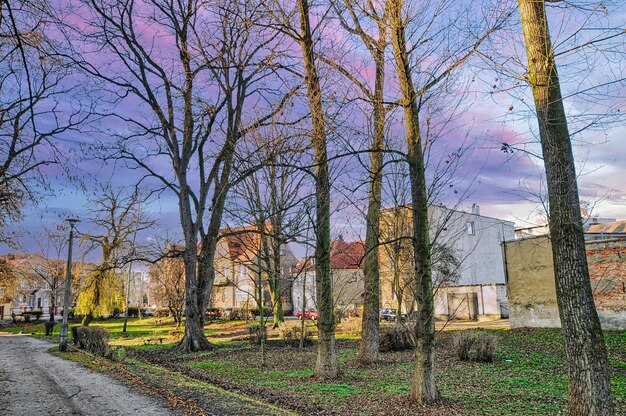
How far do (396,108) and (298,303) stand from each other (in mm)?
41453

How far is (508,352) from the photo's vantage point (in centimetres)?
1479

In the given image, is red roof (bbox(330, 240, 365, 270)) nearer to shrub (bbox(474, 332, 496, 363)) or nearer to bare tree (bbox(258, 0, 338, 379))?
bare tree (bbox(258, 0, 338, 379))

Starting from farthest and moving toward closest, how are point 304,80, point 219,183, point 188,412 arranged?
point 219,183 < point 304,80 < point 188,412

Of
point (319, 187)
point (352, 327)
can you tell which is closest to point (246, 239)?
point (352, 327)

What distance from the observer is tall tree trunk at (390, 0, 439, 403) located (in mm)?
7648

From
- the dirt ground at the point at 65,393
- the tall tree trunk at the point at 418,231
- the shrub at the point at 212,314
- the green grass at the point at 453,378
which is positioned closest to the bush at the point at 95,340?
the dirt ground at the point at 65,393

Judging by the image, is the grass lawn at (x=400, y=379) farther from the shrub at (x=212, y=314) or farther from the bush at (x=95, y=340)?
the shrub at (x=212, y=314)

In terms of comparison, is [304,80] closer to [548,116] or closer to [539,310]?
[548,116]

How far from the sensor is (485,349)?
1277 cm

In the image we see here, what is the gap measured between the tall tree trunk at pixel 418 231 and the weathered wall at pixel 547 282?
12.1 meters

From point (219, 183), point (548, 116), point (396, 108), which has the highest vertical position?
point (219, 183)

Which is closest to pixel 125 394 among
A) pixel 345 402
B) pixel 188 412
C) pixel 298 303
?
pixel 188 412

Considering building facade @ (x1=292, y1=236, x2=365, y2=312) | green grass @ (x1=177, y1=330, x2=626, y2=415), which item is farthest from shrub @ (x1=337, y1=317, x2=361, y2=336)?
green grass @ (x1=177, y1=330, x2=626, y2=415)

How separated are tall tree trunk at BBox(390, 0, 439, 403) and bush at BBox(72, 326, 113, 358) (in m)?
13.4
